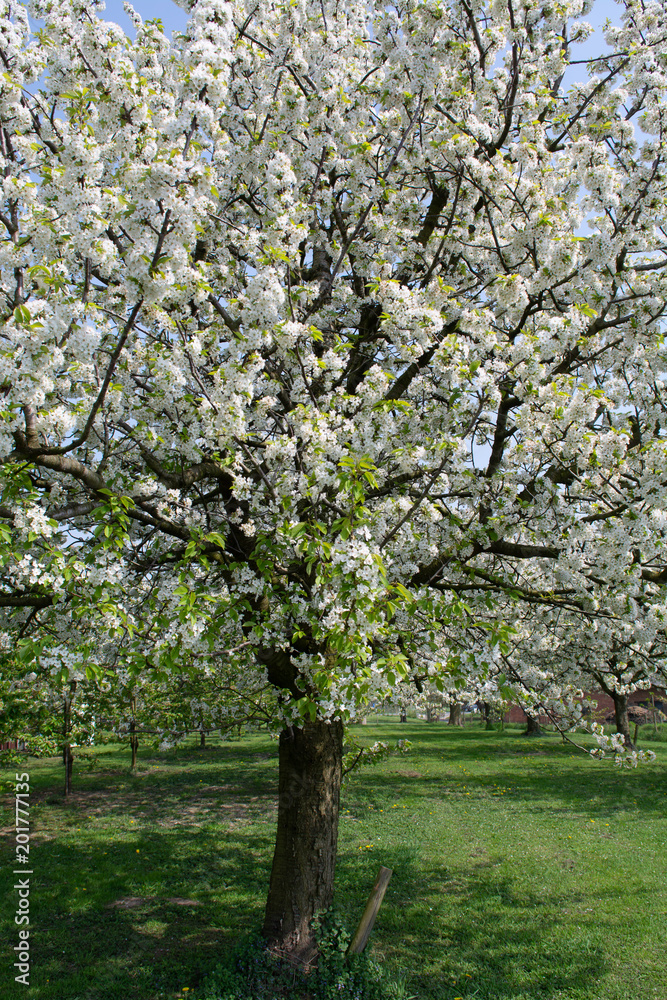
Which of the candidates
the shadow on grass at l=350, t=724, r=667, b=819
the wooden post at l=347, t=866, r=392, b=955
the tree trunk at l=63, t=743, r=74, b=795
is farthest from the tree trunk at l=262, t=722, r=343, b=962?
the tree trunk at l=63, t=743, r=74, b=795

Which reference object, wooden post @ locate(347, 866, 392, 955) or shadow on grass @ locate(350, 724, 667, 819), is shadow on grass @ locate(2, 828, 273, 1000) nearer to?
wooden post @ locate(347, 866, 392, 955)

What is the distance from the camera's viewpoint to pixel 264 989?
5613 mm

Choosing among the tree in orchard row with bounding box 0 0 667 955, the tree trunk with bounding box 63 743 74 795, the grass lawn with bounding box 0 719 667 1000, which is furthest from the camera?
the tree trunk with bounding box 63 743 74 795

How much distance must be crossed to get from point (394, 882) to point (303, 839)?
13.8 ft

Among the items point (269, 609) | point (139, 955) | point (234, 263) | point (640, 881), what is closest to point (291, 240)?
point (234, 263)

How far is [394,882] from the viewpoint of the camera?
30.4ft

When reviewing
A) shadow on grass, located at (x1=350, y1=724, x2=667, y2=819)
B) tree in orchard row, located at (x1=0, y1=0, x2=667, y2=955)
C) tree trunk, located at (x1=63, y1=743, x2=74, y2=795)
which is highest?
tree in orchard row, located at (x1=0, y1=0, x2=667, y2=955)

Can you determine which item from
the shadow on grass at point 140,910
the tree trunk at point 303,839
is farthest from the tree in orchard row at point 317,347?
the shadow on grass at point 140,910

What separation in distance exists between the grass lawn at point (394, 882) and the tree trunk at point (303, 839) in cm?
110

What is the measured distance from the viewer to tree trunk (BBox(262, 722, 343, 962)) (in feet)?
19.6

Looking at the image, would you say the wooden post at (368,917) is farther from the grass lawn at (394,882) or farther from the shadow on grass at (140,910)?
the shadow on grass at (140,910)

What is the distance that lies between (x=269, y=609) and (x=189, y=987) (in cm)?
404

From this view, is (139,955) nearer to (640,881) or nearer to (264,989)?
(264,989)

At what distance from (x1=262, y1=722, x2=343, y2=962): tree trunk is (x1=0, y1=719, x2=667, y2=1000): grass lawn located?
43.2 inches
